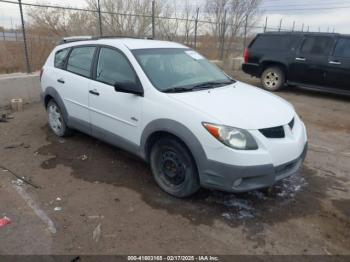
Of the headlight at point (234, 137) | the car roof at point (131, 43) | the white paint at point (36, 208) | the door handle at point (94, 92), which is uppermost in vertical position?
the car roof at point (131, 43)

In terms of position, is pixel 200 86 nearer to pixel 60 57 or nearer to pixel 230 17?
pixel 60 57

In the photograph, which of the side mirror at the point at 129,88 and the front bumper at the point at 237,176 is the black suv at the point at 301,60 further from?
the side mirror at the point at 129,88

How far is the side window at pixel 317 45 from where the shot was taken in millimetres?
9125

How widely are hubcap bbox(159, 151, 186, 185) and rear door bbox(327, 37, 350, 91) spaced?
7.03 m

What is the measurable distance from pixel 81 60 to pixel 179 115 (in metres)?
2.30

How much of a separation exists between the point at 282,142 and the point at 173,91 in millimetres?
1329

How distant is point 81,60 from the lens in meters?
4.95

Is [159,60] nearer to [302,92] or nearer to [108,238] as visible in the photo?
[108,238]

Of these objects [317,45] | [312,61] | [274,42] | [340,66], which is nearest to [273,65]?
[274,42]

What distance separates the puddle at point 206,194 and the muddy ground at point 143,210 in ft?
0.04

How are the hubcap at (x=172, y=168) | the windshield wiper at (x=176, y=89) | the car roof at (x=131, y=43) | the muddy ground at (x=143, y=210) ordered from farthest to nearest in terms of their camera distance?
the car roof at (x=131, y=43) → the windshield wiper at (x=176, y=89) → the hubcap at (x=172, y=168) → the muddy ground at (x=143, y=210)

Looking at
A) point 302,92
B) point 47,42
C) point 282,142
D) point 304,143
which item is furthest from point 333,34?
point 47,42

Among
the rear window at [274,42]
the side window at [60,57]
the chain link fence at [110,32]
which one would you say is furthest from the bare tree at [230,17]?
the side window at [60,57]

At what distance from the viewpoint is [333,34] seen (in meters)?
9.20
